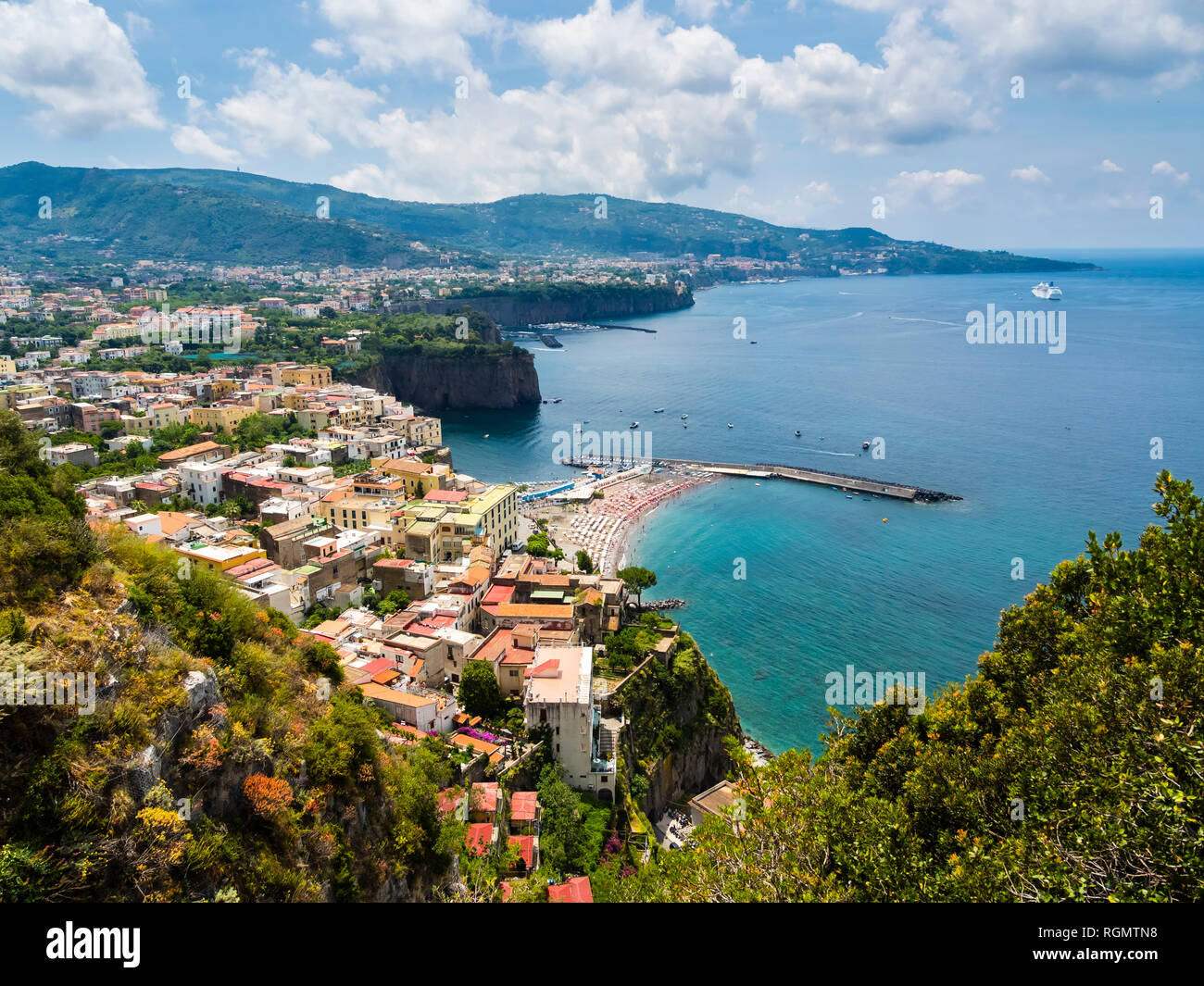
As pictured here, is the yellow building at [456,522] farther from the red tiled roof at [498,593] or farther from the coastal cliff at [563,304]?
the coastal cliff at [563,304]

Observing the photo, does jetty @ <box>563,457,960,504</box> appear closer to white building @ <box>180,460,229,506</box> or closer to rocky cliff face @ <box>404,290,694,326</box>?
white building @ <box>180,460,229,506</box>

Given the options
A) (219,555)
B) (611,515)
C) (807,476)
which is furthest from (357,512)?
(807,476)

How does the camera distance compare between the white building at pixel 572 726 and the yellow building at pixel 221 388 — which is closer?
the white building at pixel 572 726

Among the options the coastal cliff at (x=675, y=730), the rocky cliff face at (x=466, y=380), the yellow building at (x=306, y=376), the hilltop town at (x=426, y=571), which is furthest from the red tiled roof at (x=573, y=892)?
the rocky cliff face at (x=466, y=380)

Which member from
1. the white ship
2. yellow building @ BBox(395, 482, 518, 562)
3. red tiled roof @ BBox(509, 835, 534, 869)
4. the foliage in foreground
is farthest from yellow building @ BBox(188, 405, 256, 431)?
the white ship
